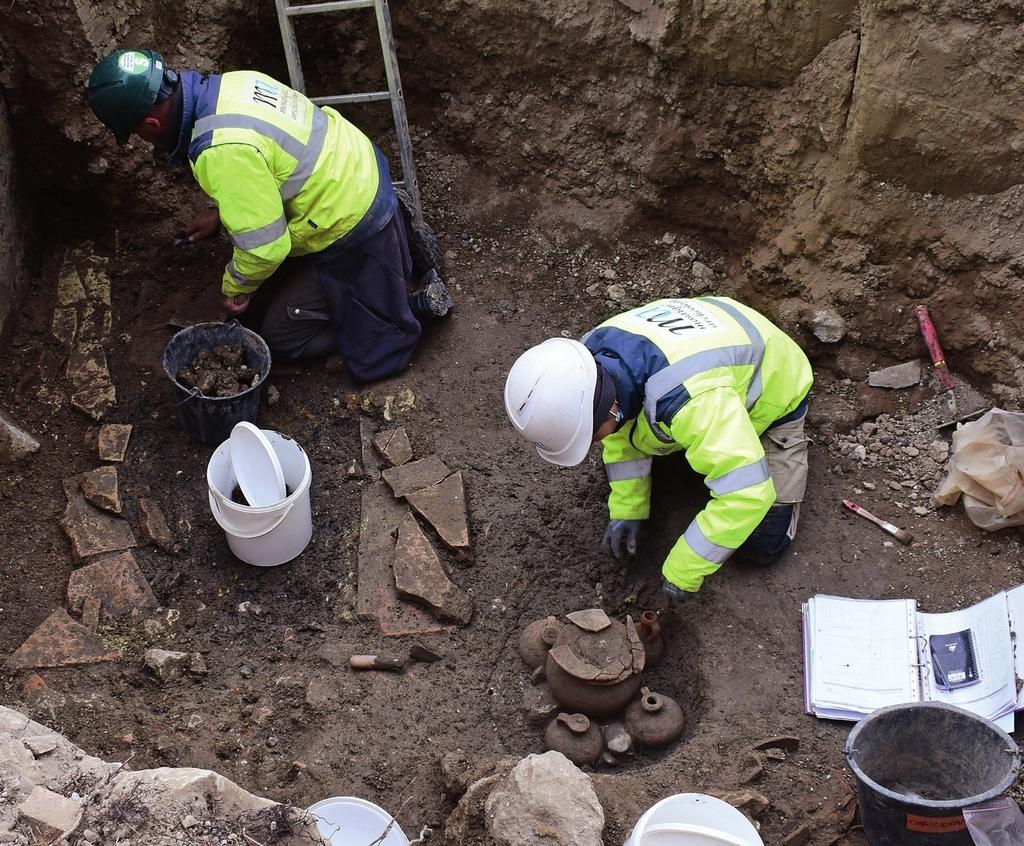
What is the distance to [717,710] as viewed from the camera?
375 centimetres

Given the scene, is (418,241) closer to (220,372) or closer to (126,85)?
(220,372)

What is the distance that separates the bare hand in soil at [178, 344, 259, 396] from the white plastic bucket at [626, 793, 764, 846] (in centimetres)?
272

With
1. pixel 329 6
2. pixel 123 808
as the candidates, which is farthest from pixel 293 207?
pixel 123 808

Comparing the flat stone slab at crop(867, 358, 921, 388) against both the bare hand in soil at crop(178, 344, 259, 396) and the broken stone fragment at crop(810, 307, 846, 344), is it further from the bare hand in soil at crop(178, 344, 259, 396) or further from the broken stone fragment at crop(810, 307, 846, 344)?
the bare hand in soil at crop(178, 344, 259, 396)

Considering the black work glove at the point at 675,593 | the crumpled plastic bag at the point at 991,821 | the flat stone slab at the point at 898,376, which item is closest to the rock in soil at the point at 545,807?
the black work glove at the point at 675,593

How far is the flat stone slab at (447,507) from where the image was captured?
14.5 feet

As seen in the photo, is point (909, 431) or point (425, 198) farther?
point (425, 198)

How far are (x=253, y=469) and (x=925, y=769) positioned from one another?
115 inches

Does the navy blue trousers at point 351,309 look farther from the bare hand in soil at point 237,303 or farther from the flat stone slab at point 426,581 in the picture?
the flat stone slab at point 426,581

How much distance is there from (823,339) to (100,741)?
3473mm

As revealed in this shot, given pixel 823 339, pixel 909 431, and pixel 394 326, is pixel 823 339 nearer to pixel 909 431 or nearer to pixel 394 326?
pixel 909 431

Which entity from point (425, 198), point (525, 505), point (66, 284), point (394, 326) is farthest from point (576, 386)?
point (66, 284)

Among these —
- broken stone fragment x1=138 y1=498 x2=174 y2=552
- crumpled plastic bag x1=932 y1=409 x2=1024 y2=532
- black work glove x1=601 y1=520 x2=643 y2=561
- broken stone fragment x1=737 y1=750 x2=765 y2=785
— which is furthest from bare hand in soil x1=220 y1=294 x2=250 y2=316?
crumpled plastic bag x1=932 y1=409 x2=1024 y2=532

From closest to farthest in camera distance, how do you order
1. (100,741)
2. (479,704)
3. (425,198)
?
1. (100,741)
2. (479,704)
3. (425,198)
